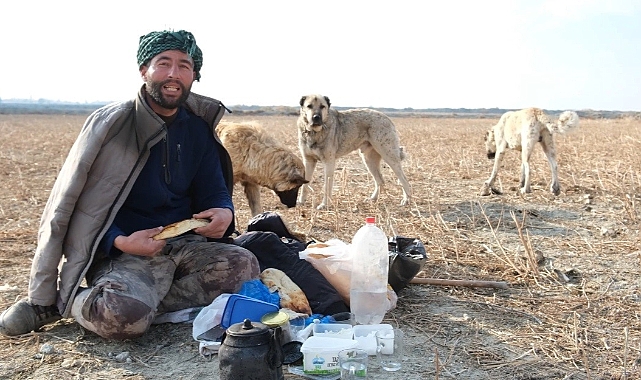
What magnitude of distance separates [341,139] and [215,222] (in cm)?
583

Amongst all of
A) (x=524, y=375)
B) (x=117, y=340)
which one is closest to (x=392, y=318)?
(x=524, y=375)

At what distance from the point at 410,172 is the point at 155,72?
8.95 m

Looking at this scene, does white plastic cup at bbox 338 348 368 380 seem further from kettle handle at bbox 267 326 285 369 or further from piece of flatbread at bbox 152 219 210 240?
piece of flatbread at bbox 152 219 210 240

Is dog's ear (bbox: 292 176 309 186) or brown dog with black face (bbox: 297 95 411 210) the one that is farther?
brown dog with black face (bbox: 297 95 411 210)

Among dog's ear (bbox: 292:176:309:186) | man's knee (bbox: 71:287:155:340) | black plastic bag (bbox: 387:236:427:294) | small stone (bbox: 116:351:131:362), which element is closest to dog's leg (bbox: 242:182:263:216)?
dog's ear (bbox: 292:176:309:186)

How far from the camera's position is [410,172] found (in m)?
12.3

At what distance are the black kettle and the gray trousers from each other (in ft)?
2.99

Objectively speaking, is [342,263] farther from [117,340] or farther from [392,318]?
[117,340]

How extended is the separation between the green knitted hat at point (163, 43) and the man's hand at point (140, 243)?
1.14 metres

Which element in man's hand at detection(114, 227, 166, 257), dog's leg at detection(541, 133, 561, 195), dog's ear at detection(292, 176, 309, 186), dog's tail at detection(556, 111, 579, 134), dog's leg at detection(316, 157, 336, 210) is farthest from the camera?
dog's tail at detection(556, 111, 579, 134)

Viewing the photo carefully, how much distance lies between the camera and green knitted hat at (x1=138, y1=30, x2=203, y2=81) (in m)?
3.86

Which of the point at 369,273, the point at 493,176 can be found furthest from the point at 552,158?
the point at 369,273

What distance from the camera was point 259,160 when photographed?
6.91 m

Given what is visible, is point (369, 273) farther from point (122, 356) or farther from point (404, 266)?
point (122, 356)
